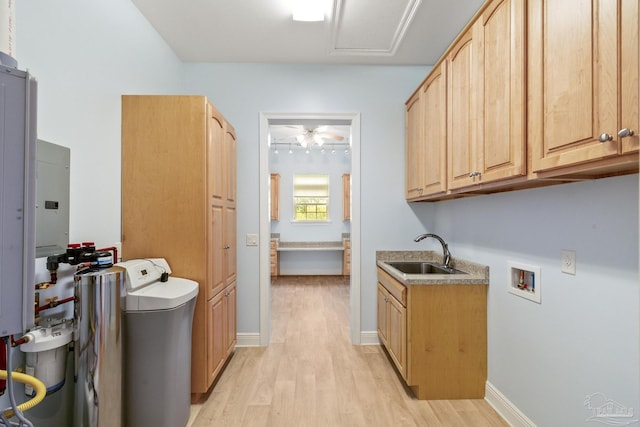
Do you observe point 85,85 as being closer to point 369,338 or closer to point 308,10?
point 308,10

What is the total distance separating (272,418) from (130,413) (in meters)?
0.82

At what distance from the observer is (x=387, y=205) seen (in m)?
3.03

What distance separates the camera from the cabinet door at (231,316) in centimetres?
252

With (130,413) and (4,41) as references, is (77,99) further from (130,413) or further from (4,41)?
(130,413)

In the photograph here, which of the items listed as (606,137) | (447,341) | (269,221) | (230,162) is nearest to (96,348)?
(230,162)

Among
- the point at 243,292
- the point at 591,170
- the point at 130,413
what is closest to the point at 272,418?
the point at 130,413

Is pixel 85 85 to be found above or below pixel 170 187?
above

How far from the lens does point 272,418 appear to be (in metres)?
1.91

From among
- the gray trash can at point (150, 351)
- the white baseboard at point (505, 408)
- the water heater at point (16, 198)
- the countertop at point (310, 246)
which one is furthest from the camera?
the countertop at point (310, 246)

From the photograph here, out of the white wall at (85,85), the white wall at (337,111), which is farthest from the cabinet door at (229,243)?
the white wall at (85,85)

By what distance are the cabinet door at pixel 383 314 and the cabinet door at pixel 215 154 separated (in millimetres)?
1666

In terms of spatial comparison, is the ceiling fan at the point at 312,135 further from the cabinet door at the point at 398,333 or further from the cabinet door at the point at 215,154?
the cabinet door at the point at 398,333

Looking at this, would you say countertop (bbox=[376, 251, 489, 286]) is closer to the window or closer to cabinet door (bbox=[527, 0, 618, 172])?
cabinet door (bbox=[527, 0, 618, 172])

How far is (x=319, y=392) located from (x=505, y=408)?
1.22m
